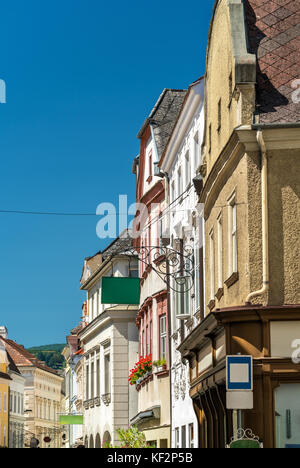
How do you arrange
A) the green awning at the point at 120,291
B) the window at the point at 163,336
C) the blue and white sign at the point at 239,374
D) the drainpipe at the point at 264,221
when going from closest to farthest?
the blue and white sign at the point at 239,374 → the drainpipe at the point at 264,221 → the green awning at the point at 120,291 → the window at the point at 163,336

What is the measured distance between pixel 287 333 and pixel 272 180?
2740 millimetres

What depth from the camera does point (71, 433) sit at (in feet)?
280

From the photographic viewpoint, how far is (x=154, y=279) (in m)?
36.5

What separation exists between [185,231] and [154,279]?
726cm

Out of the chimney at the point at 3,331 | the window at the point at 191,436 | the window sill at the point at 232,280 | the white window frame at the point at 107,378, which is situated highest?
the chimney at the point at 3,331

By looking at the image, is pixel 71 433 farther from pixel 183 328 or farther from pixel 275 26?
pixel 275 26

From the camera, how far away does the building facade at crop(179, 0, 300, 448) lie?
18.1 meters

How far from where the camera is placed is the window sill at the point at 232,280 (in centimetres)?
1966

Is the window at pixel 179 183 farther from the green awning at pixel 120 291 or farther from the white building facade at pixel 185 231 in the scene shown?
the green awning at pixel 120 291

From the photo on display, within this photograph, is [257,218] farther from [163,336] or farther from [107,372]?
[107,372]

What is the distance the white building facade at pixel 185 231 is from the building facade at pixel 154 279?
116 centimetres

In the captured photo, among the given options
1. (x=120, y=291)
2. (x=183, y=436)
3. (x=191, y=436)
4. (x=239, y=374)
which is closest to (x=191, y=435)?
(x=191, y=436)

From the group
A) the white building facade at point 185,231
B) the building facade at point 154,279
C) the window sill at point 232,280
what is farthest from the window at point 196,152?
the window sill at point 232,280
